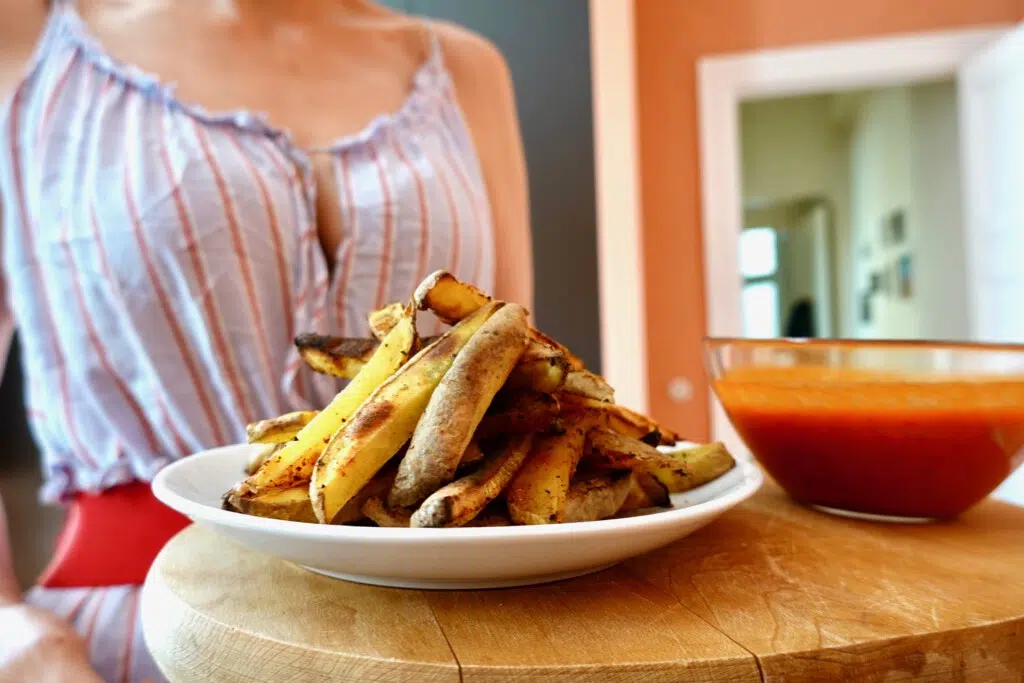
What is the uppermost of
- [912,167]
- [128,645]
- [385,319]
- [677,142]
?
[912,167]

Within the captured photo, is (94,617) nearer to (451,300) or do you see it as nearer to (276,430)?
(276,430)

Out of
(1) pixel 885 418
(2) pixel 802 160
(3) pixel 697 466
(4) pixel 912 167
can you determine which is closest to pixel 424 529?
(3) pixel 697 466

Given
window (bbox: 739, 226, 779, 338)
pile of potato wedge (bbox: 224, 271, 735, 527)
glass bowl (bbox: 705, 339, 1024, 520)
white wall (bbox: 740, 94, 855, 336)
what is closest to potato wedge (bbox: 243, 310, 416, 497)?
pile of potato wedge (bbox: 224, 271, 735, 527)

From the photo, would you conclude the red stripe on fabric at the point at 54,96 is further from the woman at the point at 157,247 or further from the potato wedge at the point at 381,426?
the potato wedge at the point at 381,426

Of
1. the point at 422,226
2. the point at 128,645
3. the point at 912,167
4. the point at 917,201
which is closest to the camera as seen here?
the point at 128,645

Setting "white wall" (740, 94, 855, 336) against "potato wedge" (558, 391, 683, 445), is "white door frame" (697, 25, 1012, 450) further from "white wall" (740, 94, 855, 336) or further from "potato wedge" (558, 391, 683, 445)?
"white wall" (740, 94, 855, 336)

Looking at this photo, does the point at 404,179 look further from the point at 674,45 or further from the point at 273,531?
the point at 674,45

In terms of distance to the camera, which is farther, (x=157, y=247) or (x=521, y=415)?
(x=157, y=247)

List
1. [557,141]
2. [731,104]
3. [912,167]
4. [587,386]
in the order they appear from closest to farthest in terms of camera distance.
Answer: [587,386] < [557,141] < [731,104] < [912,167]
